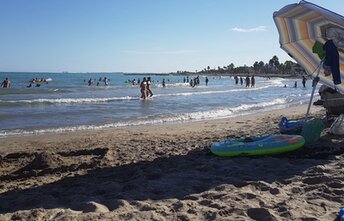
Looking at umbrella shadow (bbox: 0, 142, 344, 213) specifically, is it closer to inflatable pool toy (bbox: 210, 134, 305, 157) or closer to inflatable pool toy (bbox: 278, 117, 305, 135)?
inflatable pool toy (bbox: 210, 134, 305, 157)

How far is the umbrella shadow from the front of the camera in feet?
17.0

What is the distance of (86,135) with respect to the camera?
12148 mm

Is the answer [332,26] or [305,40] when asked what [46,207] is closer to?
[332,26]

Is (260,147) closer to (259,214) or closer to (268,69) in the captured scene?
(259,214)

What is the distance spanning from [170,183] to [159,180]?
26 cm

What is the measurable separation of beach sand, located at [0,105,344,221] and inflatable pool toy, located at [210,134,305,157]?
133 mm

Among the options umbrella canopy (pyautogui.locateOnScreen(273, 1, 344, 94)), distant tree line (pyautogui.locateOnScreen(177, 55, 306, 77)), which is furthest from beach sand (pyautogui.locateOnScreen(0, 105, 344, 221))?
distant tree line (pyautogui.locateOnScreen(177, 55, 306, 77))

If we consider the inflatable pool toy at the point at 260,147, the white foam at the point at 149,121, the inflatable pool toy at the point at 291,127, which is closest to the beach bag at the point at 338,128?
the inflatable pool toy at the point at 291,127

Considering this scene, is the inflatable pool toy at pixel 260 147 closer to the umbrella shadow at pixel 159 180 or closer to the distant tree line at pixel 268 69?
the umbrella shadow at pixel 159 180

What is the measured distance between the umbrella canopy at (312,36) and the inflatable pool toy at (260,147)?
153 cm

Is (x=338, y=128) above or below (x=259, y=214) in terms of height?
above

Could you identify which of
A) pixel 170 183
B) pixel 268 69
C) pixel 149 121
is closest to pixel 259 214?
pixel 170 183

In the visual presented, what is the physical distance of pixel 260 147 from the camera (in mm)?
7477

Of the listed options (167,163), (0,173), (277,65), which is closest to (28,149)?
(0,173)
